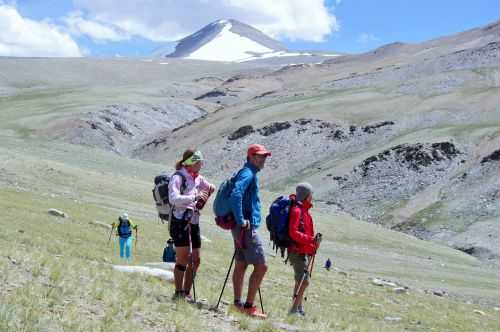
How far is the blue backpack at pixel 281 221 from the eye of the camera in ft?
36.6

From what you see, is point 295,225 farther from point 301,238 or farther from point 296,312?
point 296,312

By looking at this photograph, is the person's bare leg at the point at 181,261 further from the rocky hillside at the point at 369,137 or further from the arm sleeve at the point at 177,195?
the rocky hillside at the point at 369,137

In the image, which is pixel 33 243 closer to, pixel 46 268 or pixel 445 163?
pixel 46 268

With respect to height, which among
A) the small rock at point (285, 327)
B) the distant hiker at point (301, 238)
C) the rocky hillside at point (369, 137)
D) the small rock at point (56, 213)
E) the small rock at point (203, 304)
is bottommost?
the small rock at point (56, 213)

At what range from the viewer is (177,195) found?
10.1 metres

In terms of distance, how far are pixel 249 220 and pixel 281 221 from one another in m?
1.12

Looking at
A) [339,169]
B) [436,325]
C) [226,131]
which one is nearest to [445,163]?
[339,169]

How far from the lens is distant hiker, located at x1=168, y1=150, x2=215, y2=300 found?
33.9 feet

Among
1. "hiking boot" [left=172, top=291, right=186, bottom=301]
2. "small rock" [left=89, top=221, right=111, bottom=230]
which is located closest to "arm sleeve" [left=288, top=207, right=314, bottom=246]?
"hiking boot" [left=172, top=291, right=186, bottom=301]

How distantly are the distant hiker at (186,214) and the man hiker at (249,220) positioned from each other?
2.32 feet

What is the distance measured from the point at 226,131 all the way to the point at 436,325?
8540cm

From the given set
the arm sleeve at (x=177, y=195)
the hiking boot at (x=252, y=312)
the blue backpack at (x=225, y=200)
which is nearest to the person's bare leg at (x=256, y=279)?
the hiking boot at (x=252, y=312)

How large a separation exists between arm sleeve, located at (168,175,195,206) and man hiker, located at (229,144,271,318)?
0.69m

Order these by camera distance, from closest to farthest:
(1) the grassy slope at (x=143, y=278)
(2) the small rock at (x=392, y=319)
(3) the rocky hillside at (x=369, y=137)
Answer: (1) the grassy slope at (x=143, y=278) < (2) the small rock at (x=392, y=319) < (3) the rocky hillside at (x=369, y=137)
